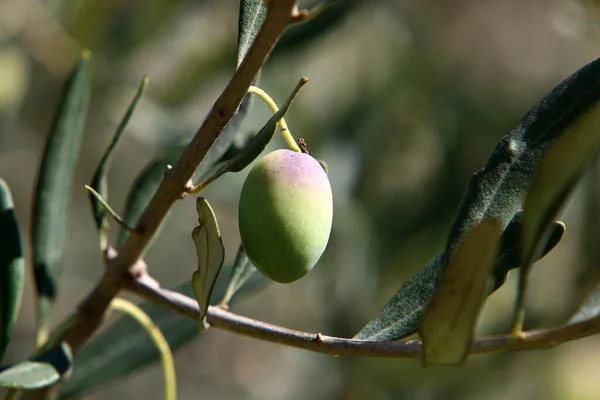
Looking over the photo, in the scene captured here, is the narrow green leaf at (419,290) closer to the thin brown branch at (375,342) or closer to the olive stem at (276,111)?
the thin brown branch at (375,342)

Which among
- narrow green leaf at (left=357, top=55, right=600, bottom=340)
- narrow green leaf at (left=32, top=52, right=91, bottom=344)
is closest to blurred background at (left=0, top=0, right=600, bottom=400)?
narrow green leaf at (left=32, top=52, right=91, bottom=344)

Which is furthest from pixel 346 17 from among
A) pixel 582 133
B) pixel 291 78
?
pixel 582 133

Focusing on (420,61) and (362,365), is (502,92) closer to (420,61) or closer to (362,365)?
(420,61)

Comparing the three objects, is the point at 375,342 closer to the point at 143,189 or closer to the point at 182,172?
the point at 182,172

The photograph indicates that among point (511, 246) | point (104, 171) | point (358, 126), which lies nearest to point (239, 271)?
point (104, 171)

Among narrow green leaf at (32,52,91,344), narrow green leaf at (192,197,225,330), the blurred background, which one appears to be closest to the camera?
narrow green leaf at (192,197,225,330)

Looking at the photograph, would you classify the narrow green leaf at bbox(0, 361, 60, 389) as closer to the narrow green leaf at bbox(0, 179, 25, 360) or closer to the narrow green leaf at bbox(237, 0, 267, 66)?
the narrow green leaf at bbox(0, 179, 25, 360)

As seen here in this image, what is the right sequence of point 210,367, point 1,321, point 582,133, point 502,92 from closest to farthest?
point 582,133 → point 1,321 → point 502,92 → point 210,367
